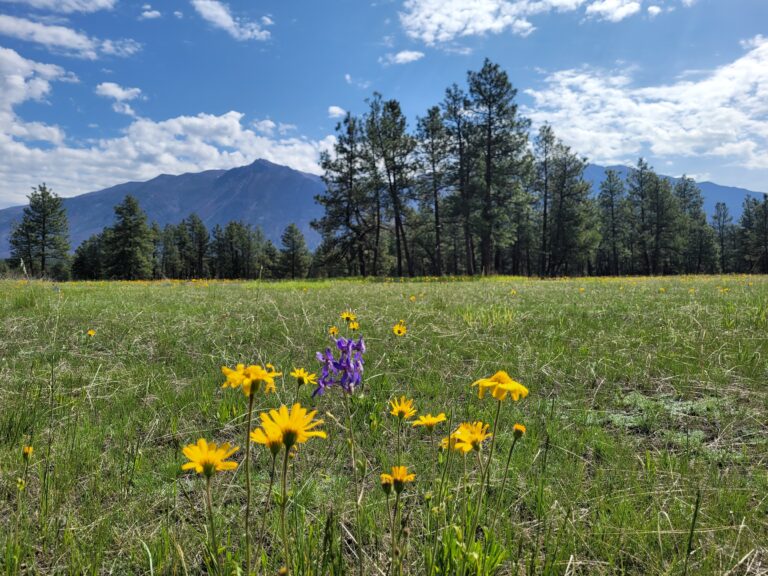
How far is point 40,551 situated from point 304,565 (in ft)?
3.69

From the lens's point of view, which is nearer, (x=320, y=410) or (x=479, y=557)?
(x=479, y=557)

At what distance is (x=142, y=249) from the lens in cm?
6069

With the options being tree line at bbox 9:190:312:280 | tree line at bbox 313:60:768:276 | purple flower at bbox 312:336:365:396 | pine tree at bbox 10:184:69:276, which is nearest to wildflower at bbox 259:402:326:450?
purple flower at bbox 312:336:365:396

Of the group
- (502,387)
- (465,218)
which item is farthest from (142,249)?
(502,387)

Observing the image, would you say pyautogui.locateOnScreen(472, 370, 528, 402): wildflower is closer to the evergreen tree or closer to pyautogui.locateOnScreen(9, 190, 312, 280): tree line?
pyautogui.locateOnScreen(9, 190, 312, 280): tree line

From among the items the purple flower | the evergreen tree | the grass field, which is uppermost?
the evergreen tree

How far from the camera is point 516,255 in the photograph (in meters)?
54.1

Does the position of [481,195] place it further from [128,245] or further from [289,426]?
[128,245]

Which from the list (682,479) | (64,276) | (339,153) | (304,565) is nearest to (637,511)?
(682,479)

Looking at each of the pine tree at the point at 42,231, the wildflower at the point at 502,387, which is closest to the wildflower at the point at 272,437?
the wildflower at the point at 502,387

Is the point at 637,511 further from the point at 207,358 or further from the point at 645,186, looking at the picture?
the point at 645,186

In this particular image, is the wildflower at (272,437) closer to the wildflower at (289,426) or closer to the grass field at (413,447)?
the wildflower at (289,426)

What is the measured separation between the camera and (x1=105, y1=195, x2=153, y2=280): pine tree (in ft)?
191

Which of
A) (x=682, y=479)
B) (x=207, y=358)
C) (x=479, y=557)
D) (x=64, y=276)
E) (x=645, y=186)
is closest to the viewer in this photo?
(x=479, y=557)
